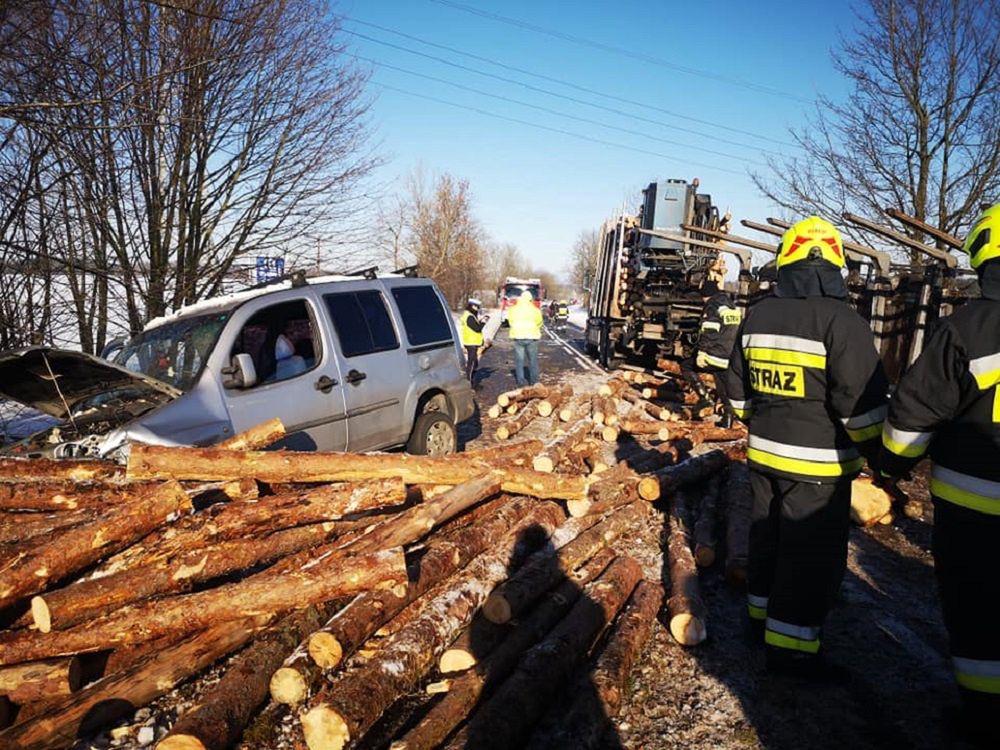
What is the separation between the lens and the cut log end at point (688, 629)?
11.6 ft

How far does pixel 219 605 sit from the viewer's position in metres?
3.01

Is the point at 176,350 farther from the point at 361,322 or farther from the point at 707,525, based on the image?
the point at 707,525

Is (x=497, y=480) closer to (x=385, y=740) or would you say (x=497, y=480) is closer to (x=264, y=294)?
(x=385, y=740)

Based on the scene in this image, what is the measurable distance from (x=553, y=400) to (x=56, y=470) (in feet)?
24.4

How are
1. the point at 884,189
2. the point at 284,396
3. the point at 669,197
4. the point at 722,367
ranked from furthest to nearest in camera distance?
the point at 669,197
the point at 884,189
the point at 722,367
the point at 284,396

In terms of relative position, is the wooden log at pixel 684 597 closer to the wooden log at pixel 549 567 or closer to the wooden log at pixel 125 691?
the wooden log at pixel 549 567

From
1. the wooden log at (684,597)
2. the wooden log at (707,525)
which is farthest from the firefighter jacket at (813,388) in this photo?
the wooden log at (707,525)

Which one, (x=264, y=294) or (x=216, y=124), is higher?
(x=216, y=124)

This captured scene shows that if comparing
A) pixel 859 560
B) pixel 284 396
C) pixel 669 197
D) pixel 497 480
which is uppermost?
pixel 669 197

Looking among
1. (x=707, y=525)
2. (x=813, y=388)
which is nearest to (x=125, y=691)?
(x=813, y=388)

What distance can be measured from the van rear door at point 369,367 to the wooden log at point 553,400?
411 centimetres

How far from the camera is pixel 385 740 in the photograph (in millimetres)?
2715

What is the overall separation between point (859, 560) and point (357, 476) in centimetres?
399

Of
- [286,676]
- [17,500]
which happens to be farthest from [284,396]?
[286,676]
